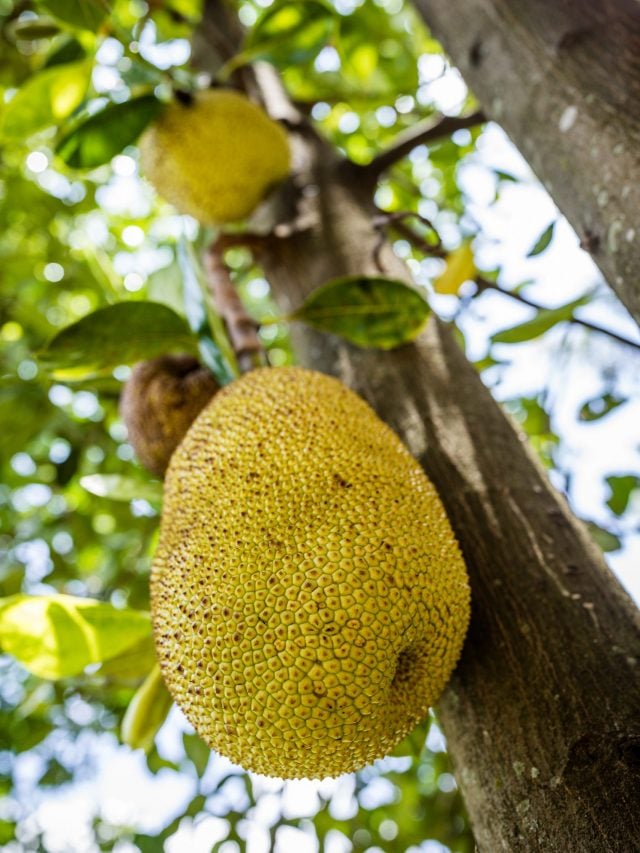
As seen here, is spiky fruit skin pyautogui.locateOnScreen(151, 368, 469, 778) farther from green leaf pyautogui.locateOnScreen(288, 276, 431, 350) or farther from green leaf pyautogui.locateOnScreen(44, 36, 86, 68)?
green leaf pyautogui.locateOnScreen(44, 36, 86, 68)

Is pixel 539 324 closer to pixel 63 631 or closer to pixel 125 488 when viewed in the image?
pixel 125 488

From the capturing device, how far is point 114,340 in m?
1.21

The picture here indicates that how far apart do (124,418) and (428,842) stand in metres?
1.36

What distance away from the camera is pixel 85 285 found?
239cm

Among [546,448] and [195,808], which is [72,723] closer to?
[195,808]

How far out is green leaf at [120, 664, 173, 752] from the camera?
1.14 meters

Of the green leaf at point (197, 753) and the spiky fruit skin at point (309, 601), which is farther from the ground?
the spiky fruit skin at point (309, 601)

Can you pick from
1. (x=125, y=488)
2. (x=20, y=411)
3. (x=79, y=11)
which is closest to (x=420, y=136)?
(x=79, y=11)

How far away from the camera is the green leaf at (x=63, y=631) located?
102cm

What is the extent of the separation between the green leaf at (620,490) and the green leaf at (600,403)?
0.14 meters

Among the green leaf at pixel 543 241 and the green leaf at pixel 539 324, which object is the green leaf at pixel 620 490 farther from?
the green leaf at pixel 543 241

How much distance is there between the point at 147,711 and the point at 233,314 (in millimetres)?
679

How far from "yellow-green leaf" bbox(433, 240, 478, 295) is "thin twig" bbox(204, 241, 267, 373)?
1.36 ft

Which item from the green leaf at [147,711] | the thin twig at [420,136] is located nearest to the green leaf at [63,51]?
the thin twig at [420,136]
